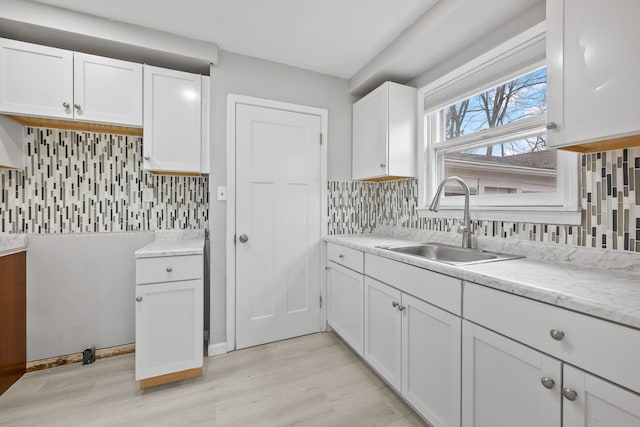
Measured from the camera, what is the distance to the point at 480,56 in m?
1.75

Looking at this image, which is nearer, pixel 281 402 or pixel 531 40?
pixel 531 40

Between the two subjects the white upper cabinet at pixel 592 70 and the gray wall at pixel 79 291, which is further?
the gray wall at pixel 79 291

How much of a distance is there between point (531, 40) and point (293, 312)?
8.12ft

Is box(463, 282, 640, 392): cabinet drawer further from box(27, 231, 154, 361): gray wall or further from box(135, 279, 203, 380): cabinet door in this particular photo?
box(27, 231, 154, 361): gray wall

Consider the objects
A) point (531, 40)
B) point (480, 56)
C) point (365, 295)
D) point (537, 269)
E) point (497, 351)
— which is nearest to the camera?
point (497, 351)

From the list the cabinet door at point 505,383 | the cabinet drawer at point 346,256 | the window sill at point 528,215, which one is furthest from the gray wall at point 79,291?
the window sill at point 528,215

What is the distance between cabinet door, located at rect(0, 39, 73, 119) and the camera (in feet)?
5.39

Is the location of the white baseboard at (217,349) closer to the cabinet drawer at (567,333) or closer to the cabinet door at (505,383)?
the cabinet door at (505,383)

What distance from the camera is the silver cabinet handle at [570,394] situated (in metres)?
0.81

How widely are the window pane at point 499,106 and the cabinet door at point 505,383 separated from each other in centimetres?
131

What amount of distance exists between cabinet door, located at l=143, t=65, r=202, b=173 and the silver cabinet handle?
228cm

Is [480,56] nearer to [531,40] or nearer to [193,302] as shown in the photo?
[531,40]

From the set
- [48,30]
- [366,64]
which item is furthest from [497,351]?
[48,30]

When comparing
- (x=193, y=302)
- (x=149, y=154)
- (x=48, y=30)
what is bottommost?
(x=193, y=302)
